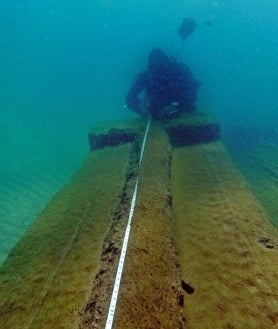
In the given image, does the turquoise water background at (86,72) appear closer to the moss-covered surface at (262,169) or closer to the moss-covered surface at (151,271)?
the moss-covered surface at (151,271)

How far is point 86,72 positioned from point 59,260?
4913 centimetres

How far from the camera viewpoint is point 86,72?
49.5m

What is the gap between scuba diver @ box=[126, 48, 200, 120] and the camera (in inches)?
391

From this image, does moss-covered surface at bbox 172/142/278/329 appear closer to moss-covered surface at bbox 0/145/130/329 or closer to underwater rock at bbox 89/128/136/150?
moss-covered surface at bbox 0/145/130/329

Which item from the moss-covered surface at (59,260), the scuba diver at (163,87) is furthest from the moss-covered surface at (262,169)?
the moss-covered surface at (59,260)

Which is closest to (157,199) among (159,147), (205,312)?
(205,312)

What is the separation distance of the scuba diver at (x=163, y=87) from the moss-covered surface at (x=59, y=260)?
193 inches

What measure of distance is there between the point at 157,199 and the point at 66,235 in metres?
1.30

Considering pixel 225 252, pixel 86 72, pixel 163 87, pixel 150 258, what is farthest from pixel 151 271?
pixel 86 72

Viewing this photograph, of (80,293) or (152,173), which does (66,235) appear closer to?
(80,293)

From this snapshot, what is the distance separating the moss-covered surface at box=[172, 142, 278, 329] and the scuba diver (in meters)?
4.73

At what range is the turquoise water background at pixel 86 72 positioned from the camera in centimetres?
1069

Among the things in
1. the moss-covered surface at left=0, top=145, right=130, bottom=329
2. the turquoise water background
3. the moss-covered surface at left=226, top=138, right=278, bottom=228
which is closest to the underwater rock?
the turquoise water background

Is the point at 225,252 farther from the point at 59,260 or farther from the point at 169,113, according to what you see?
the point at 169,113
